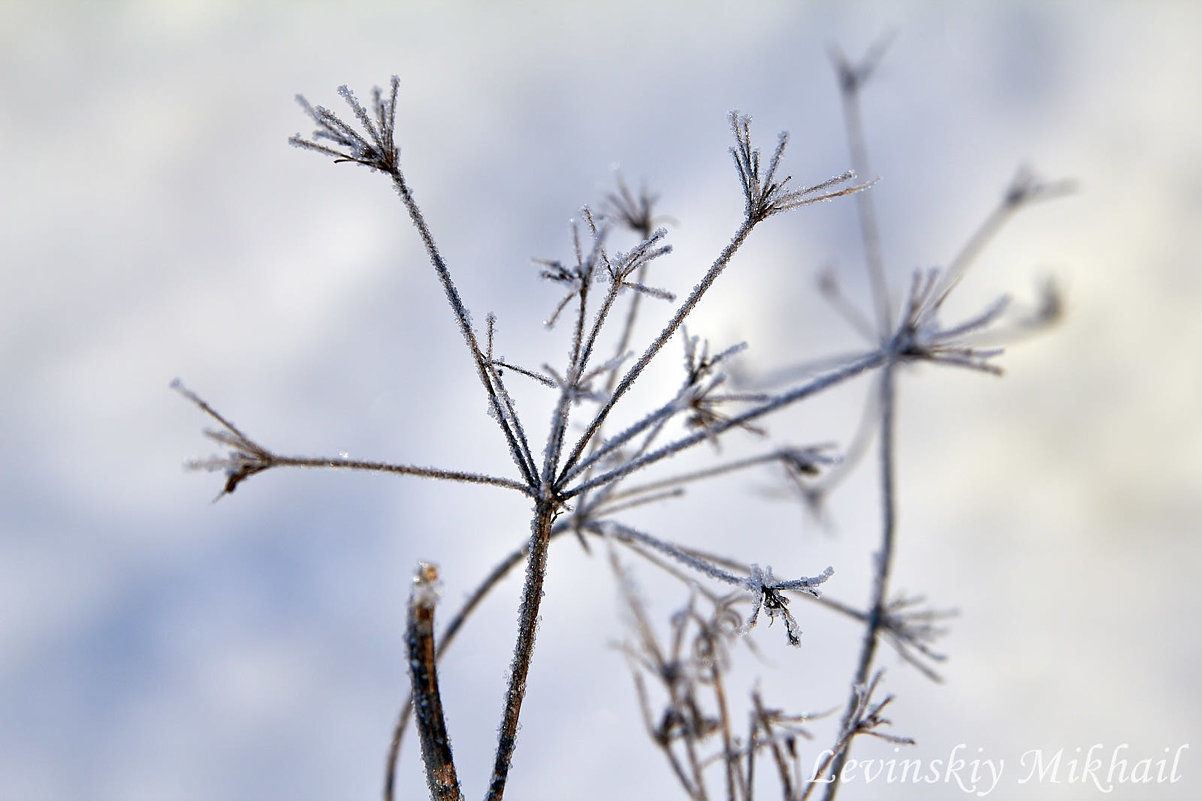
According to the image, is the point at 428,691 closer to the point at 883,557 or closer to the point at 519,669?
the point at 519,669

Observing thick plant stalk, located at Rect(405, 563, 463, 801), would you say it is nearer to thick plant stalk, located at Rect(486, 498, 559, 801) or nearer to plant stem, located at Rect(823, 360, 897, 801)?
thick plant stalk, located at Rect(486, 498, 559, 801)

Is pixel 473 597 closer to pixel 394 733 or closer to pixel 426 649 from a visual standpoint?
pixel 394 733

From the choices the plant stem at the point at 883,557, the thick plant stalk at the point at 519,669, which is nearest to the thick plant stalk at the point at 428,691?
the thick plant stalk at the point at 519,669

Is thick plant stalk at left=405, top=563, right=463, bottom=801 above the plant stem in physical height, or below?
below

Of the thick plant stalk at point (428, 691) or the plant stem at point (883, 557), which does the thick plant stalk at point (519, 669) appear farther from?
the plant stem at point (883, 557)

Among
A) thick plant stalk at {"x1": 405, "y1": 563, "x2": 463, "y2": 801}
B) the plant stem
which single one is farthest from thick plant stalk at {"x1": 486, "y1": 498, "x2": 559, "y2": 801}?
the plant stem

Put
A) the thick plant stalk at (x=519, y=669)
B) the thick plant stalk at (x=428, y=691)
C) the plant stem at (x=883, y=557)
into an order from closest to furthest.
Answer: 1. the thick plant stalk at (x=428, y=691)
2. the thick plant stalk at (x=519, y=669)
3. the plant stem at (x=883, y=557)

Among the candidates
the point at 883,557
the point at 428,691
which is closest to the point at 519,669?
the point at 428,691

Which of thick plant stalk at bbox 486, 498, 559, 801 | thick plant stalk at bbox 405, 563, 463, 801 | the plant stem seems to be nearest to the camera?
thick plant stalk at bbox 405, 563, 463, 801

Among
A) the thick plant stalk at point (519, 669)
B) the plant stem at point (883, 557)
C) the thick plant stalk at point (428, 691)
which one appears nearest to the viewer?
the thick plant stalk at point (428, 691)
